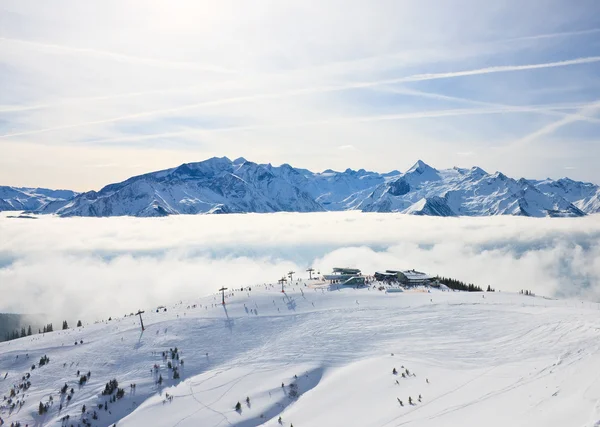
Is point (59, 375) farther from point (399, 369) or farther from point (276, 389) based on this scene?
point (399, 369)

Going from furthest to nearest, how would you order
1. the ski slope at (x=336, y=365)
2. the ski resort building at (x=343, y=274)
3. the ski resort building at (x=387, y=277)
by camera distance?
the ski resort building at (x=387, y=277)
the ski resort building at (x=343, y=274)
the ski slope at (x=336, y=365)

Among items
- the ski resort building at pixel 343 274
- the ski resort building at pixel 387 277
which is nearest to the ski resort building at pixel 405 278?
the ski resort building at pixel 387 277

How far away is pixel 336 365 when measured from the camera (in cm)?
5531

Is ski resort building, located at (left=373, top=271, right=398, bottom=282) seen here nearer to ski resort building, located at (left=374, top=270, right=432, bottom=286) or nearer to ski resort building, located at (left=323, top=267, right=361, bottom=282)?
ski resort building, located at (left=374, top=270, right=432, bottom=286)

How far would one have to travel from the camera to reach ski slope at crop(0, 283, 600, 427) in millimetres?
36438

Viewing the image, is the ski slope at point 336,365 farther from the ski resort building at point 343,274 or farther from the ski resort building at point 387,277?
the ski resort building at point 387,277

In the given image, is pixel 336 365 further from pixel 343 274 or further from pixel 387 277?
pixel 387 277

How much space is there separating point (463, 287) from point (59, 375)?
102 metres

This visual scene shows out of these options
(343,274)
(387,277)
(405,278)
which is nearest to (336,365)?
(343,274)

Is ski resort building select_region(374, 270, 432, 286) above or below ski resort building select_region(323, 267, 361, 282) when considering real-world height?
below

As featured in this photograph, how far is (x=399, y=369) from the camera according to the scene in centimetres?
4916

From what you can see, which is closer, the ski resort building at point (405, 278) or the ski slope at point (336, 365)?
the ski slope at point (336, 365)

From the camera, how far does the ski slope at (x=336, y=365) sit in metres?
36.4

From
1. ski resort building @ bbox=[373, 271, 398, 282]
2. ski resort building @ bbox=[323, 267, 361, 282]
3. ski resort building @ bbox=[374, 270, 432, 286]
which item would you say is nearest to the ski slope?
ski resort building @ bbox=[323, 267, 361, 282]
